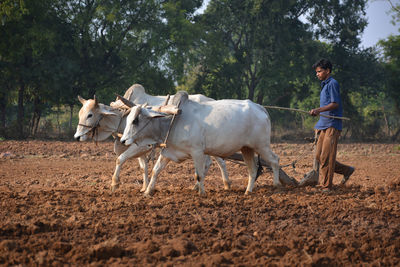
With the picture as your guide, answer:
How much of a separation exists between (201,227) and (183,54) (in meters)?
19.4

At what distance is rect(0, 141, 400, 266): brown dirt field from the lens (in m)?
4.10

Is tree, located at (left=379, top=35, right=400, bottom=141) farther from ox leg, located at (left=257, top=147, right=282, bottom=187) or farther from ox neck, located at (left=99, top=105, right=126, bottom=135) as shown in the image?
ox neck, located at (left=99, top=105, right=126, bottom=135)

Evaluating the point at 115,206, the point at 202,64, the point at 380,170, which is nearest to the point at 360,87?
the point at 202,64

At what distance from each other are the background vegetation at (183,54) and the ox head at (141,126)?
1507cm

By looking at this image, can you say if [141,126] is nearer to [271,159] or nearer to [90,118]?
[90,118]

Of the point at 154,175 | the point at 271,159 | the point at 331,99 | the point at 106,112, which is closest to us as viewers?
the point at 331,99

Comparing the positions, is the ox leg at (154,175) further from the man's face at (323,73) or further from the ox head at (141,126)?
the man's face at (323,73)

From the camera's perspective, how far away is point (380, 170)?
11805 mm

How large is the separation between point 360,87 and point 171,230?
2484cm

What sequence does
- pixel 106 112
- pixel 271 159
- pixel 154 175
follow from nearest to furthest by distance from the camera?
pixel 154 175, pixel 271 159, pixel 106 112

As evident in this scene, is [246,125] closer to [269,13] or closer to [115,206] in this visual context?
[115,206]

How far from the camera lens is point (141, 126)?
276 inches

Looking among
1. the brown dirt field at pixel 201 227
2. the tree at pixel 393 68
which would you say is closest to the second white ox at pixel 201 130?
the brown dirt field at pixel 201 227

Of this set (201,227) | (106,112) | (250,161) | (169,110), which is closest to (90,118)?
(106,112)
